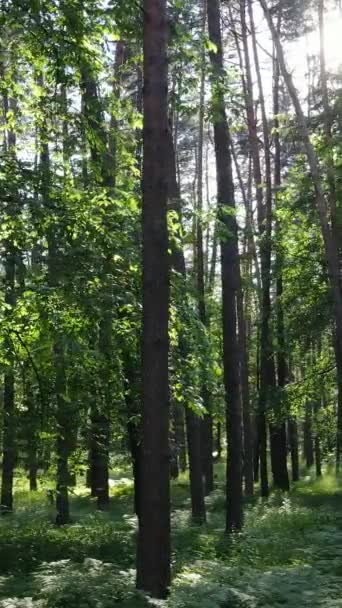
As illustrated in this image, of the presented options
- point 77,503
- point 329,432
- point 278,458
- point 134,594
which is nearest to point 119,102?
point 134,594

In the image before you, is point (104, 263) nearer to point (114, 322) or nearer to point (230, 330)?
point (114, 322)

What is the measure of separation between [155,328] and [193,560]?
14.4ft

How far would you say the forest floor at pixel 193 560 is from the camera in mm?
5875

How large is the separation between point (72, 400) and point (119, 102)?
12.9ft

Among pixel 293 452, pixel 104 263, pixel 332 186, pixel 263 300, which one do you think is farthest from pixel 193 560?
pixel 293 452

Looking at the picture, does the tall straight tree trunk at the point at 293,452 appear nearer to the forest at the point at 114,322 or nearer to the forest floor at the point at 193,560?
the forest floor at the point at 193,560

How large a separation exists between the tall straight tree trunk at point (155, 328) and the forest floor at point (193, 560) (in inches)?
17.0

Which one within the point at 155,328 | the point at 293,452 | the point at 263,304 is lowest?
the point at 293,452

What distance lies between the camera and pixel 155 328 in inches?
239

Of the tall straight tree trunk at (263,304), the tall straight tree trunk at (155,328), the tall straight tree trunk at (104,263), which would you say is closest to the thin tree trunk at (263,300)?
the tall straight tree trunk at (263,304)

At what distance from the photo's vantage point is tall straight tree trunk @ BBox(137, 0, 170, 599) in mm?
5926

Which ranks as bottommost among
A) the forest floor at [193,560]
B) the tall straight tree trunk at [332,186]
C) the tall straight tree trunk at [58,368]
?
the forest floor at [193,560]

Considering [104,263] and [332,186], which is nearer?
[104,263]

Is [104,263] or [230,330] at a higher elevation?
[104,263]
